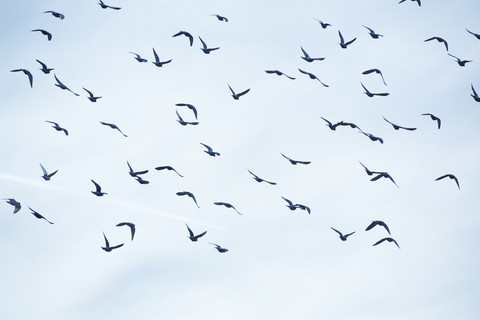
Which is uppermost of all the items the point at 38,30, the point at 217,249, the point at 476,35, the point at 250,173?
the point at 476,35

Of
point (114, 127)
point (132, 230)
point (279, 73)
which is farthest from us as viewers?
point (279, 73)

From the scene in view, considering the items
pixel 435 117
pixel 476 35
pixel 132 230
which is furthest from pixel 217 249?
pixel 476 35

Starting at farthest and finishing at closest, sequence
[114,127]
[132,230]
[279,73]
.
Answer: [279,73] → [114,127] → [132,230]

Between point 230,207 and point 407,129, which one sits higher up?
point 407,129

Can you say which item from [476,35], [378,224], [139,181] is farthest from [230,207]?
[476,35]

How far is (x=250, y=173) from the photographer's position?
5903 cm

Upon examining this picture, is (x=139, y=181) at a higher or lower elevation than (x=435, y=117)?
lower

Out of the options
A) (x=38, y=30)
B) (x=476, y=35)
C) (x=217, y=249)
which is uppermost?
(x=476, y=35)

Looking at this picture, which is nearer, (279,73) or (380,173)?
(380,173)

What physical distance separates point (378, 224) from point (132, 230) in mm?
18194

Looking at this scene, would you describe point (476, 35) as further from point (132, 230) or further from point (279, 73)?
point (132, 230)

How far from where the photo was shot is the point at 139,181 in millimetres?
58438

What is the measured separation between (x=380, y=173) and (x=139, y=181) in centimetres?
1860

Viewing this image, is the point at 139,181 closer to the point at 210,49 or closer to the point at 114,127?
the point at 114,127
